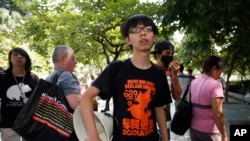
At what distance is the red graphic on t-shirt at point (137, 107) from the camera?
208 cm

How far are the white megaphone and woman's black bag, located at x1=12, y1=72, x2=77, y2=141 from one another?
68cm

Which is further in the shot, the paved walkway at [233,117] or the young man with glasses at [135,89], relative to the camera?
the paved walkway at [233,117]

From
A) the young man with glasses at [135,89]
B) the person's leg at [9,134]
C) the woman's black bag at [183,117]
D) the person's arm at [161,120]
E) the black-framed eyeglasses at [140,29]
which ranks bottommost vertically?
the person's leg at [9,134]

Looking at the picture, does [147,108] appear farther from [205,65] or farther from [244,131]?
[244,131]

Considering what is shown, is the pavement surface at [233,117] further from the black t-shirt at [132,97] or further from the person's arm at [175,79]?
the black t-shirt at [132,97]

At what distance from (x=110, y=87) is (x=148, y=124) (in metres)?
0.35

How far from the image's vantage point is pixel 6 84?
379cm

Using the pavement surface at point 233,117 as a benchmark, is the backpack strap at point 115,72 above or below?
above

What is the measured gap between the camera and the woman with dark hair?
12.4 feet

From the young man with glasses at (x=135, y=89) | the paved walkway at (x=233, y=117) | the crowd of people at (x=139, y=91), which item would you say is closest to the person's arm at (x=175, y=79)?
the crowd of people at (x=139, y=91)

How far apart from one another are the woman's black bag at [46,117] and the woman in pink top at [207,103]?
124 centimetres

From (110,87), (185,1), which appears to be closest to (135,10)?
(185,1)

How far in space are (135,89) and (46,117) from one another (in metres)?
1.06

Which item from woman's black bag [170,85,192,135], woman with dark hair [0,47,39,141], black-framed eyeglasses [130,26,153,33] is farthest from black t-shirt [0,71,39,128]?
black-framed eyeglasses [130,26,153,33]
